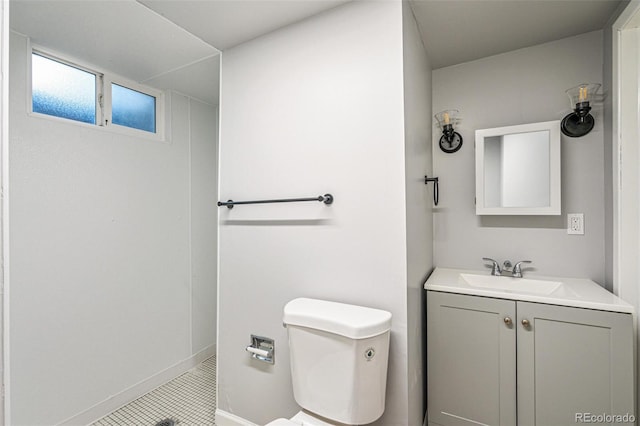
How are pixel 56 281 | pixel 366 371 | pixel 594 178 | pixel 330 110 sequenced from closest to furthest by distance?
pixel 366 371, pixel 330 110, pixel 594 178, pixel 56 281

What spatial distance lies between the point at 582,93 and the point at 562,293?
1017 mm

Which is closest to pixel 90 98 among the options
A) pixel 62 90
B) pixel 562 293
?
pixel 62 90

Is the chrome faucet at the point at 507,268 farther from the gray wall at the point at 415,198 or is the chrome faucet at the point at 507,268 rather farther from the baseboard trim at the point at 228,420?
the baseboard trim at the point at 228,420

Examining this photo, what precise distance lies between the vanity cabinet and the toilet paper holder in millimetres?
817

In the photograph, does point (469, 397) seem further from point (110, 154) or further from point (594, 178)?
point (110, 154)

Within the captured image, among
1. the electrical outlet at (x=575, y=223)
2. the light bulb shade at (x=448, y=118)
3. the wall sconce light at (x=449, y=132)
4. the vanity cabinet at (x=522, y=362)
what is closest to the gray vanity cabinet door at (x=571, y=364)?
the vanity cabinet at (x=522, y=362)

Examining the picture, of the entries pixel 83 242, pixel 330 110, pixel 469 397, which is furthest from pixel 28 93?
pixel 469 397

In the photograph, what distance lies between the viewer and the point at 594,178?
1.67 metres

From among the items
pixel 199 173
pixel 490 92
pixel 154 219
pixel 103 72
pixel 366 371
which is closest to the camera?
pixel 366 371

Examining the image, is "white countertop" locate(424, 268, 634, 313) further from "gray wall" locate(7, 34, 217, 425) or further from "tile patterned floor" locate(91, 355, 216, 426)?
"gray wall" locate(7, 34, 217, 425)

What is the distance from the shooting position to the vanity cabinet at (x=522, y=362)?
50.3 inches

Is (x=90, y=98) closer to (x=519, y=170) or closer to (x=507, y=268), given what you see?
(x=519, y=170)

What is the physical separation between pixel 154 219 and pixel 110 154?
1.75 ft

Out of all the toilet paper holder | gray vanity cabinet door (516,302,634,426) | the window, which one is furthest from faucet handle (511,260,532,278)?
the window
